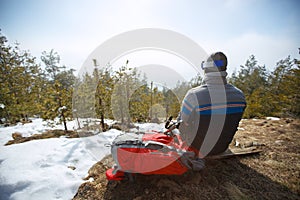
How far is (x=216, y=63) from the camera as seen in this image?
6.75 feet

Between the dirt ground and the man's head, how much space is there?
73.3 inches

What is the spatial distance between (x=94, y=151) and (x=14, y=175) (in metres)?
1.47

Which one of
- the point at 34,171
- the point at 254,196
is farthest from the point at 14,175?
the point at 254,196

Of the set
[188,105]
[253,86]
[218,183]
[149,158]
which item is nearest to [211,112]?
[188,105]

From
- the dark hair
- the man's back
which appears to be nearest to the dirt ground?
the man's back

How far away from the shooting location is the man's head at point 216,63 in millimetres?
2057

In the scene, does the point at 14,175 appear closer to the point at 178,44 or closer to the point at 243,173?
the point at 243,173

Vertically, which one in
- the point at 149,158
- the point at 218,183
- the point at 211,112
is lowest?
the point at 218,183

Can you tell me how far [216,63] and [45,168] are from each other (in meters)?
3.57

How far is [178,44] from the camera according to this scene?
4863 millimetres

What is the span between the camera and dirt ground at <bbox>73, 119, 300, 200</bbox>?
189 cm

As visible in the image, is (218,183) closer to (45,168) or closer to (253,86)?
(45,168)

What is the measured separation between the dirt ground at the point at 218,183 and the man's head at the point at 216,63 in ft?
6.11

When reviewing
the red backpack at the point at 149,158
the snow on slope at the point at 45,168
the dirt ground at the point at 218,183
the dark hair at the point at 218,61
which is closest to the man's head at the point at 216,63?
the dark hair at the point at 218,61
